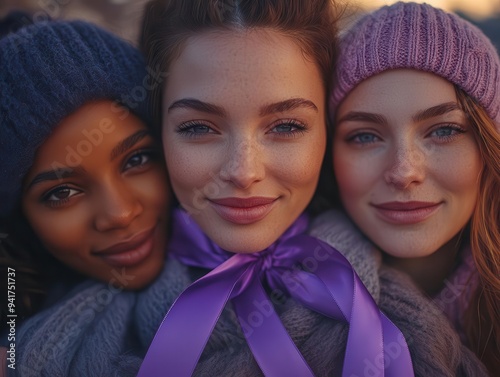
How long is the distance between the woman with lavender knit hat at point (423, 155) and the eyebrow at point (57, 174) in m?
0.72

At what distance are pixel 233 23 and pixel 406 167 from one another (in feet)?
1.97

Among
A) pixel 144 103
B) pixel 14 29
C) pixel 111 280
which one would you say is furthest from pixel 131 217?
pixel 14 29

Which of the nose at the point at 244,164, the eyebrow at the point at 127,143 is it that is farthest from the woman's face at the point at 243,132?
the eyebrow at the point at 127,143

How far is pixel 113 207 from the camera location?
1.40 meters

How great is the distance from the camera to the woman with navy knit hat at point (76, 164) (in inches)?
52.7

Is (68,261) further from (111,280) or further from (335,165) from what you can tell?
(335,165)

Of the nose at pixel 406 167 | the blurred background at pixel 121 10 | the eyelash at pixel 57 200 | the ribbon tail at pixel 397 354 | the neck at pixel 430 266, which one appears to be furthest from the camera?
the blurred background at pixel 121 10

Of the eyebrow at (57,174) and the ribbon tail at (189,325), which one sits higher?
the eyebrow at (57,174)

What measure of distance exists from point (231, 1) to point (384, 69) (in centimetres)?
46

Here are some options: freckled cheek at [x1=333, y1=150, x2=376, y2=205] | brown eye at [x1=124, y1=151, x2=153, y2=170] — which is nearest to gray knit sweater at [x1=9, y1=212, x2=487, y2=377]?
freckled cheek at [x1=333, y1=150, x2=376, y2=205]

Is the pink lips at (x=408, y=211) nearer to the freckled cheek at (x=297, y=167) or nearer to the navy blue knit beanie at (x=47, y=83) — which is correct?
the freckled cheek at (x=297, y=167)

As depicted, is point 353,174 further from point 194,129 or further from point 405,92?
point 194,129

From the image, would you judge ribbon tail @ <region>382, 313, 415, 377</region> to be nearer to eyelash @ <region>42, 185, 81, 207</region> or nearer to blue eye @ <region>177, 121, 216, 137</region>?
blue eye @ <region>177, 121, 216, 137</region>

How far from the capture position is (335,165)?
1497 mm
